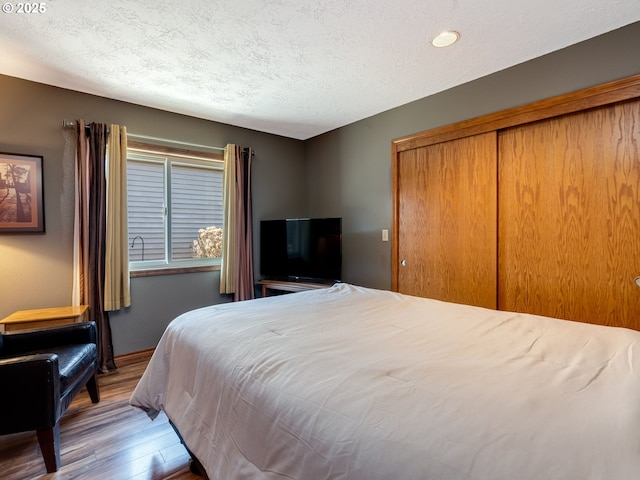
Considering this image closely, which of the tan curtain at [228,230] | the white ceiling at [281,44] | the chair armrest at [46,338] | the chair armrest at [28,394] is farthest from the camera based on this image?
the tan curtain at [228,230]

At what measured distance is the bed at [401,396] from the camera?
66 centimetres

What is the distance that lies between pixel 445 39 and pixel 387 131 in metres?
1.28

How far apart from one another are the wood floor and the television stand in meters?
1.70

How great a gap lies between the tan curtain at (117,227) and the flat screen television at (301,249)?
1506mm

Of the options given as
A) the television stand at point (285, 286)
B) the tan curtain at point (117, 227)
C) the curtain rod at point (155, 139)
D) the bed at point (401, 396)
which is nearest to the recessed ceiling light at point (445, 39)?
the bed at point (401, 396)

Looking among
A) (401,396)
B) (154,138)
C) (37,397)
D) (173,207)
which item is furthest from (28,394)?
(154,138)

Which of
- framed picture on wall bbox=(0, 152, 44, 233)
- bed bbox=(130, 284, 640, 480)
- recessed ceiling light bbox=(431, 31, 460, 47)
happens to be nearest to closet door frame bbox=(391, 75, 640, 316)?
recessed ceiling light bbox=(431, 31, 460, 47)

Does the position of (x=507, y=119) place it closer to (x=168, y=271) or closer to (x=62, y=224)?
(x=168, y=271)

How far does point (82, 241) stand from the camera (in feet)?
9.25

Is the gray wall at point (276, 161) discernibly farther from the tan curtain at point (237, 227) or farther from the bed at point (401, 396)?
the bed at point (401, 396)

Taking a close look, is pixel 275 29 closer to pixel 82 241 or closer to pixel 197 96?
pixel 197 96

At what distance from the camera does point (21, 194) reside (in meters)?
2.60

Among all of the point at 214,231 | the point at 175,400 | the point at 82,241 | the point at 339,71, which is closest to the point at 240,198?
the point at 214,231

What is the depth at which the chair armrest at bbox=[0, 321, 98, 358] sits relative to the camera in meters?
2.14
